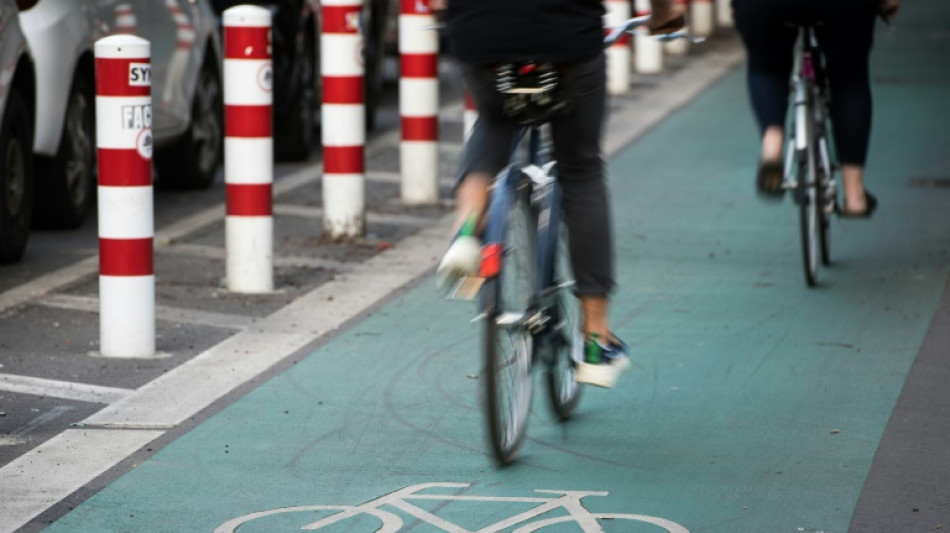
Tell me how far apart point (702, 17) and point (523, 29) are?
17.7 metres

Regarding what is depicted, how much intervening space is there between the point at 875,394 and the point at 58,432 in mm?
2661

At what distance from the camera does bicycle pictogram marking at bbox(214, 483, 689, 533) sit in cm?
452

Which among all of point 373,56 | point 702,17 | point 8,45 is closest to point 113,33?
point 8,45

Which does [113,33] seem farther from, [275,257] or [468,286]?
[468,286]

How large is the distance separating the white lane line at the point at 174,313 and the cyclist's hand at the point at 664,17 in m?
2.53

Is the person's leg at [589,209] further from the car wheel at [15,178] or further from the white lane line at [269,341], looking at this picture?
the car wheel at [15,178]

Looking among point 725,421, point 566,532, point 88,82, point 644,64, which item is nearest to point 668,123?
point 644,64

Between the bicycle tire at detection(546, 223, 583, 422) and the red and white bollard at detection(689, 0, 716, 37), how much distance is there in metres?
16.7

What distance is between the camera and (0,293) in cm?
771

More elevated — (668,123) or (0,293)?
(0,293)

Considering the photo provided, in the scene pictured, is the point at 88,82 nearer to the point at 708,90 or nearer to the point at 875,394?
the point at 875,394

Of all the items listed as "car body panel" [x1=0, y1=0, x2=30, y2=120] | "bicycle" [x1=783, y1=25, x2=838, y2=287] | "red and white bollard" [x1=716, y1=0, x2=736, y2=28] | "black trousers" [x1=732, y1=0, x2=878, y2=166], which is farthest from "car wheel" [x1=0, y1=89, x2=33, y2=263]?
"red and white bollard" [x1=716, y1=0, x2=736, y2=28]

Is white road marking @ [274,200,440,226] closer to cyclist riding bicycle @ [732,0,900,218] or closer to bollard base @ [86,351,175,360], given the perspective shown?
cyclist riding bicycle @ [732,0,900,218]

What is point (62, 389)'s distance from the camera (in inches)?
238
